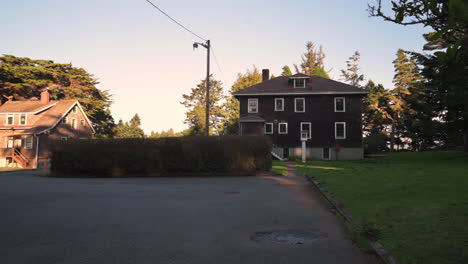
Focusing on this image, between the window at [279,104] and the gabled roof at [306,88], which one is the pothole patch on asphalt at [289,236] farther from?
the window at [279,104]

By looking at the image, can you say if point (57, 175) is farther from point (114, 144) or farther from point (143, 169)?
point (143, 169)

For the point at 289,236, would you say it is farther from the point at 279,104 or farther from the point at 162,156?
the point at 279,104

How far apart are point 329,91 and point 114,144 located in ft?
81.7

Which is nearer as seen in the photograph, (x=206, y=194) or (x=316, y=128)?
(x=206, y=194)

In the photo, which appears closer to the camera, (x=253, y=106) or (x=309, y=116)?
(x=309, y=116)

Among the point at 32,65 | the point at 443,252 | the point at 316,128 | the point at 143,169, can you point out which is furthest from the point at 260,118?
the point at 32,65

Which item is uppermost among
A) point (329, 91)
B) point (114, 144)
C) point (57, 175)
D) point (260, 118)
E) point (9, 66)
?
point (9, 66)

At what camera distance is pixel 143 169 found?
2139cm

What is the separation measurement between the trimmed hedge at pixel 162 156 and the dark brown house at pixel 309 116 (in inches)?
711

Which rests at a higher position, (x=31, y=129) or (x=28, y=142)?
(x=31, y=129)

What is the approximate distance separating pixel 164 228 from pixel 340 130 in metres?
34.5

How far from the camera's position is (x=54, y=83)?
58.9 metres

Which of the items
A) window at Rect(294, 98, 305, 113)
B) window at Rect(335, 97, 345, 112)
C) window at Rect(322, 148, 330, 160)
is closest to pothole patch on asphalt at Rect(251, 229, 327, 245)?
window at Rect(322, 148, 330, 160)

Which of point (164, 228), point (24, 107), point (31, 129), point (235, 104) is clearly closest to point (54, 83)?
point (24, 107)
